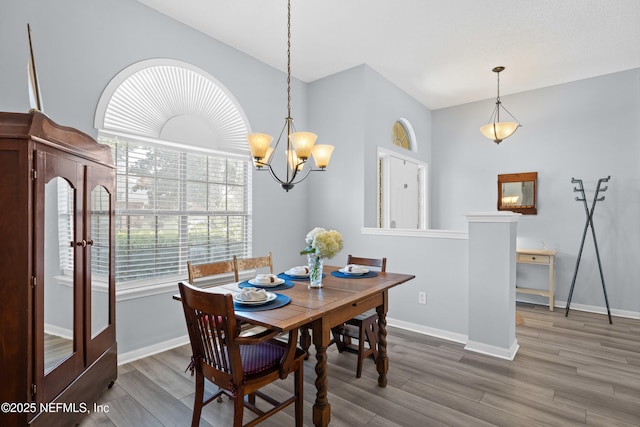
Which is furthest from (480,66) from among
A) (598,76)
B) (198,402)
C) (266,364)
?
(198,402)

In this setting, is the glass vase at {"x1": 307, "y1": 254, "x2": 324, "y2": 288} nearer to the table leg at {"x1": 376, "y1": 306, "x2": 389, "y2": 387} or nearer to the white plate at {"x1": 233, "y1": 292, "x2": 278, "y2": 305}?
the white plate at {"x1": 233, "y1": 292, "x2": 278, "y2": 305}

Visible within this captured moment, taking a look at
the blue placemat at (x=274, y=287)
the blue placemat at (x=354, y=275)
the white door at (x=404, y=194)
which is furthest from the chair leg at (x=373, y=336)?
the white door at (x=404, y=194)

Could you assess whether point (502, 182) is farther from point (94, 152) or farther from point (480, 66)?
point (94, 152)

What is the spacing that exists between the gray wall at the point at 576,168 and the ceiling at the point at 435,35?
33cm

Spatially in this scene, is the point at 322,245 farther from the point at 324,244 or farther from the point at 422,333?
the point at 422,333

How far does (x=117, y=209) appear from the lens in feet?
9.16

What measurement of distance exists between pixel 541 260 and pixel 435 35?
3175mm

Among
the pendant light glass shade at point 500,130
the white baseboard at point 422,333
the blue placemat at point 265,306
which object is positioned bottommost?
the white baseboard at point 422,333

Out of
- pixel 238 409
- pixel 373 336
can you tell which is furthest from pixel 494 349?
pixel 238 409

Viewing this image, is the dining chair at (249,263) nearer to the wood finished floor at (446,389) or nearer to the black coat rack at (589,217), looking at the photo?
the wood finished floor at (446,389)

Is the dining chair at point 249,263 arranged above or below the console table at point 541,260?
above

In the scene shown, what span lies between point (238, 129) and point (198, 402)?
2757 millimetres

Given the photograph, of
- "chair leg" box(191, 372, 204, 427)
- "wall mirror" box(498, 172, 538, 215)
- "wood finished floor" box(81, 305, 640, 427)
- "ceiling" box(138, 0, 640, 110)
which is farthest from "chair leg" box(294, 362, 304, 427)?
"wall mirror" box(498, 172, 538, 215)

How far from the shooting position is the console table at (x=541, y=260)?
14.0 feet
